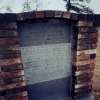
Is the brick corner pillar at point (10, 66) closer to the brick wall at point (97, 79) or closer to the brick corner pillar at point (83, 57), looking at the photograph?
the brick corner pillar at point (83, 57)

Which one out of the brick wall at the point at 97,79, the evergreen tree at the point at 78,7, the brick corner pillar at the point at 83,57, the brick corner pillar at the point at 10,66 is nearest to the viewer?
the brick corner pillar at the point at 10,66

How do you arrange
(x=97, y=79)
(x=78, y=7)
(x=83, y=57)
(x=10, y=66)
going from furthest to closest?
(x=97, y=79)
(x=83, y=57)
(x=78, y=7)
(x=10, y=66)

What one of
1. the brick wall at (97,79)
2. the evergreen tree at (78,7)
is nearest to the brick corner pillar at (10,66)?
the evergreen tree at (78,7)

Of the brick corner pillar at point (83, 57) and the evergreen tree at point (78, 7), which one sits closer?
the evergreen tree at point (78, 7)

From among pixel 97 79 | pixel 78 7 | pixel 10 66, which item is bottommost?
pixel 97 79

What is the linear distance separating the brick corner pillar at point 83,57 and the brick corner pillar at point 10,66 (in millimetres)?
874

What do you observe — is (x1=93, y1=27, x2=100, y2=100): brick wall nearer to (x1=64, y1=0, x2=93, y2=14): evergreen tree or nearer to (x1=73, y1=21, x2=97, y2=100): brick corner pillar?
(x1=73, y1=21, x2=97, y2=100): brick corner pillar

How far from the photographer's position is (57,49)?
3.29 m

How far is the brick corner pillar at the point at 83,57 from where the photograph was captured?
3.26 metres

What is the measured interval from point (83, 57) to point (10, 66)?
45.3 inches

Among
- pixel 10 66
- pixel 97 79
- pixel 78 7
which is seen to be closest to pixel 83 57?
pixel 97 79

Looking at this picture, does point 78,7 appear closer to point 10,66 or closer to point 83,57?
point 83,57

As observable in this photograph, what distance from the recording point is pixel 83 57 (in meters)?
3.36

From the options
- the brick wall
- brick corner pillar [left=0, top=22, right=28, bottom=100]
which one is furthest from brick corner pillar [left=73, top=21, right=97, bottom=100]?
brick corner pillar [left=0, top=22, right=28, bottom=100]
